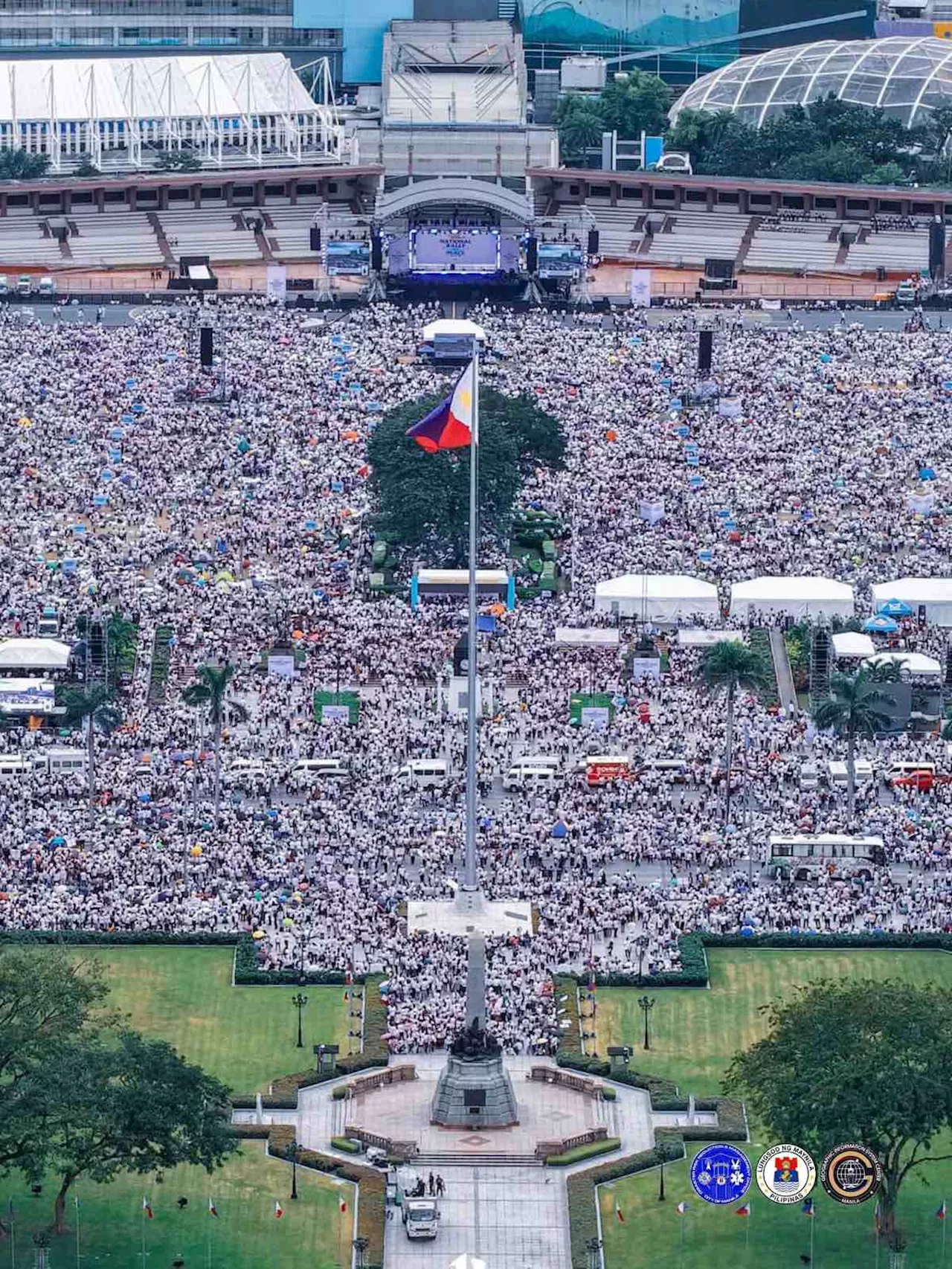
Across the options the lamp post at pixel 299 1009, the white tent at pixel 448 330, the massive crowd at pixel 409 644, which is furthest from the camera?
the white tent at pixel 448 330

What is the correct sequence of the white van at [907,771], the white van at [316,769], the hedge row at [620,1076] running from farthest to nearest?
the white van at [907,771], the white van at [316,769], the hedge row at [620,1076]

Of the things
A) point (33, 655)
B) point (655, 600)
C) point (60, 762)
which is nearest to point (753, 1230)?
point (60, 762)

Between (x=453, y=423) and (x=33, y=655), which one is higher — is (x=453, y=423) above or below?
above

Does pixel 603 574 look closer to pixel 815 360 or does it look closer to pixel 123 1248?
pixel 815 360

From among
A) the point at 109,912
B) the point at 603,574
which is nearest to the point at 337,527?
the point at 603,574

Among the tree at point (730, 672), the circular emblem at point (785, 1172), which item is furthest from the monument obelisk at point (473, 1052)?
the tree at point (730, 672)

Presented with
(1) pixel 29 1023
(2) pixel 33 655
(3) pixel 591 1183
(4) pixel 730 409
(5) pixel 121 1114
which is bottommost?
(3) pixel 591 1183

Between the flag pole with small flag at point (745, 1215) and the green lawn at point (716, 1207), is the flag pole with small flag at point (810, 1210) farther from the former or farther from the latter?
the flag pole with small flag at point (745, 1215)

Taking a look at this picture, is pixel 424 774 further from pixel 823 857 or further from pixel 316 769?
pixel 823 857
